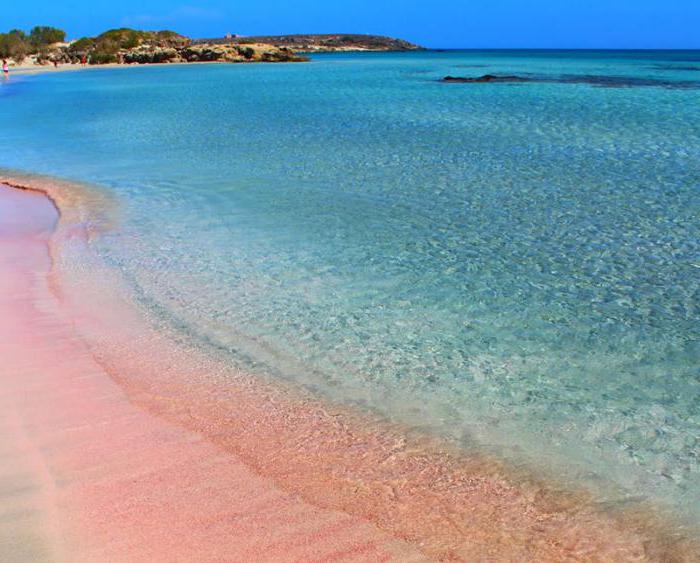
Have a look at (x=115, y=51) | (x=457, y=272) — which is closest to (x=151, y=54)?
(x=115, y=51)

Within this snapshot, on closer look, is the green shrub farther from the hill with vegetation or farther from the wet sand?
the wet sand

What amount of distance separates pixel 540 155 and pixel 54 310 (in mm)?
11137

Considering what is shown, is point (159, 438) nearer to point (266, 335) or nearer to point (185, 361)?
point (185, 361)

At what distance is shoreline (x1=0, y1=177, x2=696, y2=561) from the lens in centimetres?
343

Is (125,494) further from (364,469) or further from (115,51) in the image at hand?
(115,51)

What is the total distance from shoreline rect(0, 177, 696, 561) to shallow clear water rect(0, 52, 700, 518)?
266mm

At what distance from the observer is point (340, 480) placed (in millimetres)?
3895

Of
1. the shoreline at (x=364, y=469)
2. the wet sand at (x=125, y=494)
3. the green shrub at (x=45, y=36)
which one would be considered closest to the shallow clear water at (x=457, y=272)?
the shoreline at (x=364, y=469)

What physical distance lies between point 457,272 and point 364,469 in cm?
385

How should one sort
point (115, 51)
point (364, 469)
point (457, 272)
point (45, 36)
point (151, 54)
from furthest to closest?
point (45, 36) → point (115, 51) → point (151, 54) → point (457, 272) → point (364, 469)

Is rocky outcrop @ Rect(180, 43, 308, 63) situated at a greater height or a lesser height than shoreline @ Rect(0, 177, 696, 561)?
greater

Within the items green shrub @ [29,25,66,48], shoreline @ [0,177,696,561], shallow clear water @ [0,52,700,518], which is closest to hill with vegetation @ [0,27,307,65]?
green shrub @ [29,25,66,48]

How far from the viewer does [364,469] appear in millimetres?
4020

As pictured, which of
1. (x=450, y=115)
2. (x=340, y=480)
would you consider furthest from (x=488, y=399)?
(x=450, y=115)
